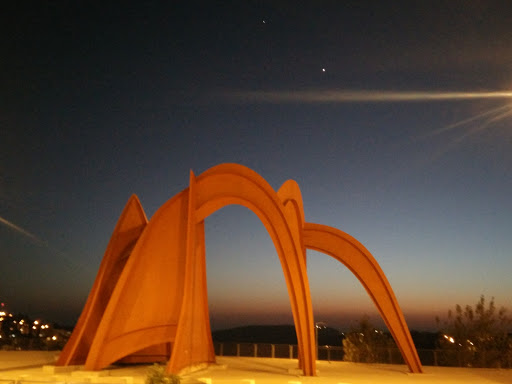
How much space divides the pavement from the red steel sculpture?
59cm

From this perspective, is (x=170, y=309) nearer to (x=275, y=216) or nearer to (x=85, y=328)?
(x=85, y=328)

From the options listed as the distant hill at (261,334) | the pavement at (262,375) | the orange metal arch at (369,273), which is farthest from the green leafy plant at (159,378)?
the distant hill at (261,334)

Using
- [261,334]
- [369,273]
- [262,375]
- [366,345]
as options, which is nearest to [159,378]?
[262,375]

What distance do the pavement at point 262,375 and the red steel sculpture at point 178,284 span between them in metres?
0.59

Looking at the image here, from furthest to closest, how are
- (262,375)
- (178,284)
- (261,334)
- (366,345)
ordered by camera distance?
(261,334)
(366,345)
(262,375)
(178,284)

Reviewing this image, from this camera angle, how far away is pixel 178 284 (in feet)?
62.4

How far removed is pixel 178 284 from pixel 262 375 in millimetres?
4979

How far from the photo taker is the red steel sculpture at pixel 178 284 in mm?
16906

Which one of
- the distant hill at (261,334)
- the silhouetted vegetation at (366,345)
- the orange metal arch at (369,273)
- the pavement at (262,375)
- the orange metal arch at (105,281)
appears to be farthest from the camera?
the distant hill at (261,334)

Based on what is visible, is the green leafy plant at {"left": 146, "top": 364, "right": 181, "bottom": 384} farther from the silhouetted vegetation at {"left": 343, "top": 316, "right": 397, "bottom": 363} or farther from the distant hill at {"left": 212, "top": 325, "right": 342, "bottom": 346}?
the distant hill at {"left": 212, "top": 325, "right": 342, "bottom": 346}

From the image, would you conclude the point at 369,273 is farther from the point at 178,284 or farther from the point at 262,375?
the point at 178,284

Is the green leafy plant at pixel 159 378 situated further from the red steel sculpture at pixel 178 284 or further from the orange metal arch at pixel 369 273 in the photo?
the orange metal arch at pixel 369 273

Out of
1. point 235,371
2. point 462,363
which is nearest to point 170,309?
point 235,371

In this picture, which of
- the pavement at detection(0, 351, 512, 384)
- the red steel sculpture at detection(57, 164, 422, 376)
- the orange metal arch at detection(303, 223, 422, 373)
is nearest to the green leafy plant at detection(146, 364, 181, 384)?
the pavement at detection(0, 351, 512, 384)
